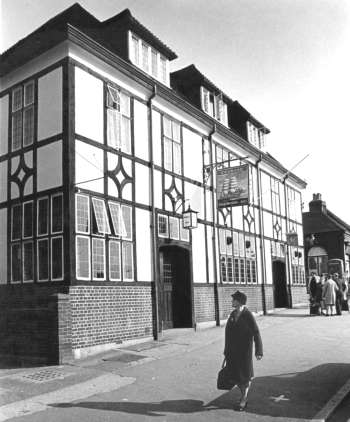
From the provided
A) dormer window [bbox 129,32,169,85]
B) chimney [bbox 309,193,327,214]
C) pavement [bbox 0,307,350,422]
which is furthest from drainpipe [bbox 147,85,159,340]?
chimney [bbox 309,193,327,214]

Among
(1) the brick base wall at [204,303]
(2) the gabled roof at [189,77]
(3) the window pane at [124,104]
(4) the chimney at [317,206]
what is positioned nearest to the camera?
(3) the window pane at [124,104]

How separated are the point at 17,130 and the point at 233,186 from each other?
7229 mm

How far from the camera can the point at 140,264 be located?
13773mm

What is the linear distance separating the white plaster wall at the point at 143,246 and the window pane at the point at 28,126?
11.5 ft

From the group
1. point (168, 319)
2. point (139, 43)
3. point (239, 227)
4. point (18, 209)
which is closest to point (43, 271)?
point (18, 209)

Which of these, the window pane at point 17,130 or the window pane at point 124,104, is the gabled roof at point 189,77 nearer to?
the window pane at point 124,104

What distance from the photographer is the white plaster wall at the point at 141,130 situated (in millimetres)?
14352

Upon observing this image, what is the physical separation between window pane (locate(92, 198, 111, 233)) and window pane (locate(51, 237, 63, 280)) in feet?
3.51

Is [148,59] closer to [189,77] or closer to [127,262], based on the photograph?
[189,77]

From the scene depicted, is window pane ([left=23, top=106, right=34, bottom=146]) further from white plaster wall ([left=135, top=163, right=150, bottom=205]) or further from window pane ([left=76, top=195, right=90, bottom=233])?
white plaster wall ([left=135, top=163, right=150, bottom=205])

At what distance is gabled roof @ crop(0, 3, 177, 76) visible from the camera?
12.9 meters

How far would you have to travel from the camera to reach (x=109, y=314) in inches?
483

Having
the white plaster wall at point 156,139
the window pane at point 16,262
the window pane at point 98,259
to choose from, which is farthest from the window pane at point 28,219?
the white plaster wall at point 156,139

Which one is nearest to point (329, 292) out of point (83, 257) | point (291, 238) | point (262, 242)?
point (262, 242)
